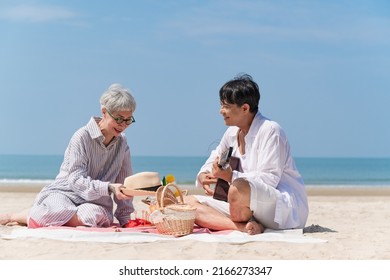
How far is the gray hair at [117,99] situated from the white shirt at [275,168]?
1237 millimetres

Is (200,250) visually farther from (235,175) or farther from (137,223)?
(137,223)

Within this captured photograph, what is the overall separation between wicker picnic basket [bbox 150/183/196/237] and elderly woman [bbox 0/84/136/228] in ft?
1.24

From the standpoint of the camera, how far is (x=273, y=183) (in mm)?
6516

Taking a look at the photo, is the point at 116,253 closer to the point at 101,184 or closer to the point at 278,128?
the point at 101,184

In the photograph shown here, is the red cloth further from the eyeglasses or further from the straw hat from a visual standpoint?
the eyeglasses

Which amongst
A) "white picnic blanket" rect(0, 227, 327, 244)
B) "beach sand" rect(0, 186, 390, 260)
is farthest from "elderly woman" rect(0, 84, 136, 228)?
"beach sand" rect(0, 186, 390, 260)

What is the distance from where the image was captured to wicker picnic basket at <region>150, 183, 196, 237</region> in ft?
20.9

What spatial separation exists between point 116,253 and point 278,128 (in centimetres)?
203

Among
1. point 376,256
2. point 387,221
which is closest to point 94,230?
point 376,256

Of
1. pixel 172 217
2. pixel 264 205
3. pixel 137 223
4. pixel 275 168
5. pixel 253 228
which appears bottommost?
pixel 137 223

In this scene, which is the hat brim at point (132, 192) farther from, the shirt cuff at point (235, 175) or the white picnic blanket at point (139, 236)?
the shirt cuff at point (235, 175)

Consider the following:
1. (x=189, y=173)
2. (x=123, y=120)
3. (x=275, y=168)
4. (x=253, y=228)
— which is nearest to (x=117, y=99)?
(x=123, y=120)

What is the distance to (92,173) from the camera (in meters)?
6.95

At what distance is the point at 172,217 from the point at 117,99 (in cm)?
130
